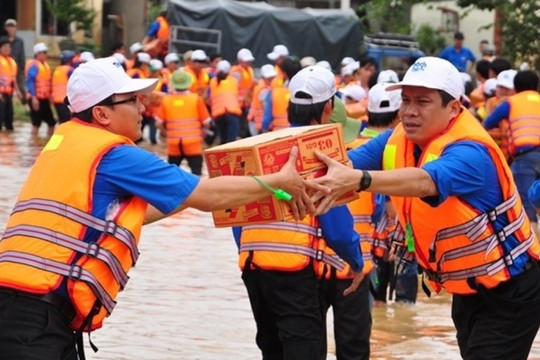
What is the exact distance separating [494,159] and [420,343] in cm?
435

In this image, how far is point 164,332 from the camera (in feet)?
35.6

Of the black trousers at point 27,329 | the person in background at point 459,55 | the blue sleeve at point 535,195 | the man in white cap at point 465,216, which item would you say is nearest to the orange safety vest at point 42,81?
the person in background at point 459,55

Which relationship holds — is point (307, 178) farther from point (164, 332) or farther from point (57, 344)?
point (164, 332)

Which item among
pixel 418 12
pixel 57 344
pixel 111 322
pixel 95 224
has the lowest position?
pixel 418 12

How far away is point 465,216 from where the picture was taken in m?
6.73

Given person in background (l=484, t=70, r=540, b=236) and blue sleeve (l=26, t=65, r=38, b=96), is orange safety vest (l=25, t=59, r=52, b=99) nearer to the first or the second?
blue sleeve (l=26, t=65, r=38, b=96)

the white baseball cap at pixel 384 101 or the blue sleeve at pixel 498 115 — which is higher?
the white baseball cap at pixel 384 101

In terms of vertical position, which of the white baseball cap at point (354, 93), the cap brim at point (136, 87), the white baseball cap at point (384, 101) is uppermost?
the cap brim at point (136, 87)

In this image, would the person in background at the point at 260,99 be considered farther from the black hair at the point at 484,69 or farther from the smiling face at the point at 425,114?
the smiling face at the point at 425,114

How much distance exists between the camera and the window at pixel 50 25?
42.8 m

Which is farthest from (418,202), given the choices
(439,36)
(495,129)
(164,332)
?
(439,36)

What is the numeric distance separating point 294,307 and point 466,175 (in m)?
1.50

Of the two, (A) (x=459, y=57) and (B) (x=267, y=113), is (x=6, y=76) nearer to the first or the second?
(B) (x=267, y=113)

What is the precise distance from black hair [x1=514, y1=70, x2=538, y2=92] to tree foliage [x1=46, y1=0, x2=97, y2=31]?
84.3 feet
